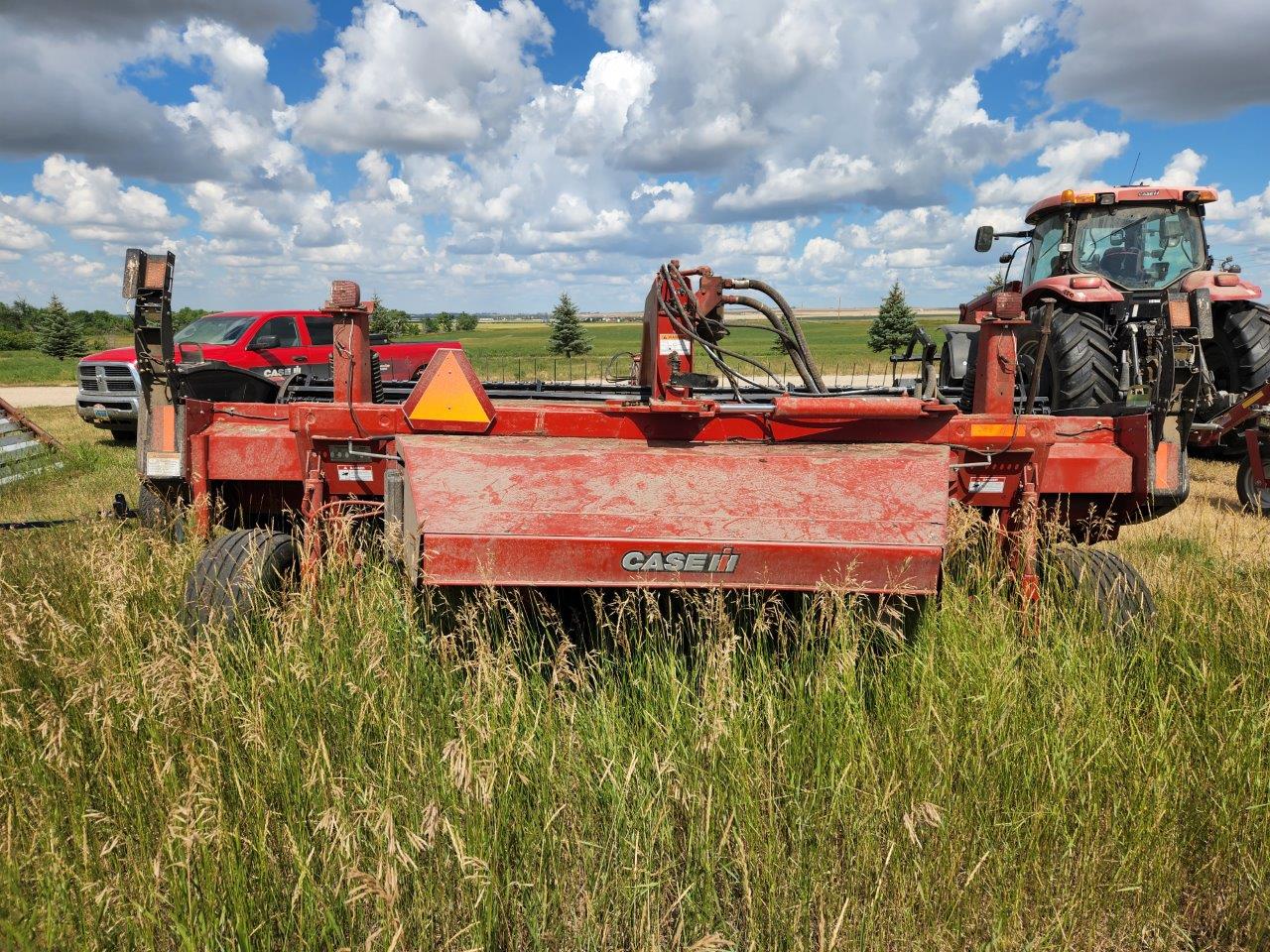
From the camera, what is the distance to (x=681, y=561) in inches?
111

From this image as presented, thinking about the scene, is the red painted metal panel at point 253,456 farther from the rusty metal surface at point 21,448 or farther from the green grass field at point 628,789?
→ the rusty metal surface at point 21,448

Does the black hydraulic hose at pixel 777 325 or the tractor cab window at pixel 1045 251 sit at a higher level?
the tractor cab window at pixel 1045 251

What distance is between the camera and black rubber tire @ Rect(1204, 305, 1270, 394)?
8375mm

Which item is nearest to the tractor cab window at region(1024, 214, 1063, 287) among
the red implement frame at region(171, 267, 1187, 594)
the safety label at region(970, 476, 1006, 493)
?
the red implement frame at region(171, 267, 1187, 594)

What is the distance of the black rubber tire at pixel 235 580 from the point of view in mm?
3305

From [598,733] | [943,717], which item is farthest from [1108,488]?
[598,733]

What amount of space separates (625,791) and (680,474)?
1.16 metres

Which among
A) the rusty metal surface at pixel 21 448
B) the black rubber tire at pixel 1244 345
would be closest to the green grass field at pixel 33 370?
the rusty metal surface at pixel 21 448

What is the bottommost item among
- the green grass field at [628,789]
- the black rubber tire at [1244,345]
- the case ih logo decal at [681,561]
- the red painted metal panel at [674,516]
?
the green grass field at [628,789]

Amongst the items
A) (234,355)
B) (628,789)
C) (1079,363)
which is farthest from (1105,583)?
(234,355)

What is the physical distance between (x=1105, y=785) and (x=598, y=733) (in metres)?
1.43

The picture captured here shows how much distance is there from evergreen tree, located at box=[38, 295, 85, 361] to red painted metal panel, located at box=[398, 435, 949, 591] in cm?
4292

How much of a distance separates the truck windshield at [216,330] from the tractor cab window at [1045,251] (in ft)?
33.1

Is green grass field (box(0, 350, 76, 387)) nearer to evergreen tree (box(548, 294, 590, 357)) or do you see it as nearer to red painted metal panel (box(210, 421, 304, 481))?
evergreen tree (box(548, 294, 590, 357))
